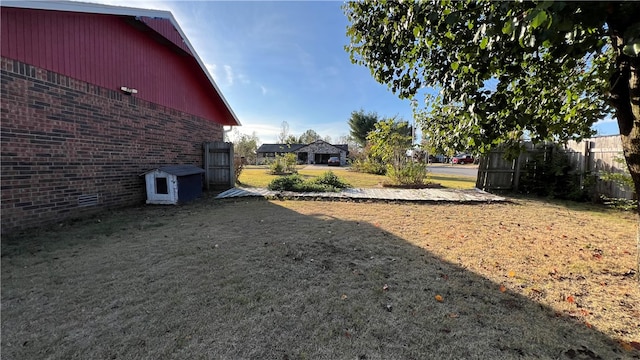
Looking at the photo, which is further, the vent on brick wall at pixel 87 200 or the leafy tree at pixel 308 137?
the leafy tree at pixel 308 137

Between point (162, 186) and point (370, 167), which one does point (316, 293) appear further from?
point (370, 167)

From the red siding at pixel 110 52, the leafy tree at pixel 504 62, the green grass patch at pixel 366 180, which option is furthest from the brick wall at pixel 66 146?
the leafy tree at pixel 504 62

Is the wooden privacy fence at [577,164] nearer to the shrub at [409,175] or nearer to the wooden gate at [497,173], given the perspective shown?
the wooden gate at [497,173]

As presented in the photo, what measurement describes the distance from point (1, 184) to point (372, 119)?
32298 mm

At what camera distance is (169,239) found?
160 inches

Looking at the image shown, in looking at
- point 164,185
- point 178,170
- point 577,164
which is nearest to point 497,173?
point 577,164

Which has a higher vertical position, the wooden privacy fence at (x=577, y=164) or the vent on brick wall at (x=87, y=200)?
the wooden privacy fence at (x=577, y=164)

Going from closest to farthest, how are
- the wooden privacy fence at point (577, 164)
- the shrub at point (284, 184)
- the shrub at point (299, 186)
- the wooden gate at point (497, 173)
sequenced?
the wooden privacy fence at point (577, 164)
the shrub at point (299, 186)
the shrub at point (284, 184)
the wooden gate at point (497, 173)

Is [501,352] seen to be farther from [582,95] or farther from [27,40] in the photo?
[27,40]

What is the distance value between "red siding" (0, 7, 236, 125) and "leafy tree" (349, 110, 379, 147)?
2580cm

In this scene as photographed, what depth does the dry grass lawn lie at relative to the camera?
1.82 metres

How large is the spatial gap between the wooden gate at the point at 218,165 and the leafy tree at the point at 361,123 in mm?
25075

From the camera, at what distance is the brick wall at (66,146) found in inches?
160

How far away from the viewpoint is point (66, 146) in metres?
4.88
